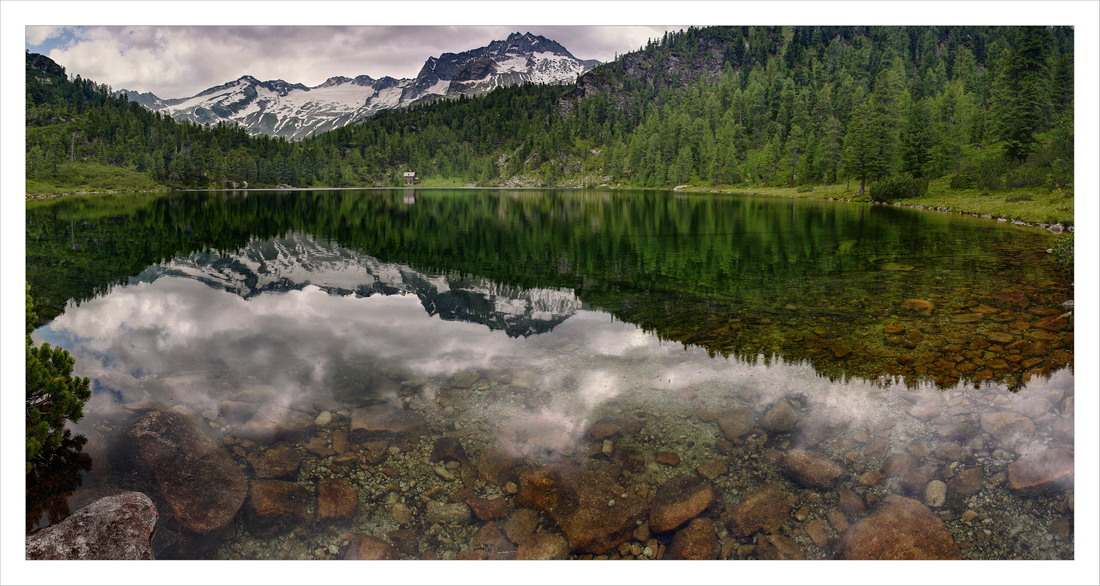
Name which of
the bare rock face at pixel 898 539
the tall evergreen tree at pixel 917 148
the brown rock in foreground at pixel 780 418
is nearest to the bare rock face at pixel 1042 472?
the bare rock face at pixel 898 539

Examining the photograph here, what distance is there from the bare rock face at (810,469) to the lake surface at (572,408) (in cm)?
7

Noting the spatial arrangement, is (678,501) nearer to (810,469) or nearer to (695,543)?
(695,543)

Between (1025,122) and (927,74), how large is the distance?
319ft

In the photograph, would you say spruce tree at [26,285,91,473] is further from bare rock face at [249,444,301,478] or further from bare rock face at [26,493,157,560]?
bare rock face at [249,444,301,478]

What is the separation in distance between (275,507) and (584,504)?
4.02 m

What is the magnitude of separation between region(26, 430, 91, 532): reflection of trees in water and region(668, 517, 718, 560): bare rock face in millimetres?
7462

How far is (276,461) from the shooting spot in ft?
27.5

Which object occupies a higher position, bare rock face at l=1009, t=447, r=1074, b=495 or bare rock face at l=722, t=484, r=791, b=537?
bare rock face at l=1009, t=447, r=1074, b=495

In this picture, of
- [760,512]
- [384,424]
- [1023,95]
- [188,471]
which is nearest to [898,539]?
[760,512]

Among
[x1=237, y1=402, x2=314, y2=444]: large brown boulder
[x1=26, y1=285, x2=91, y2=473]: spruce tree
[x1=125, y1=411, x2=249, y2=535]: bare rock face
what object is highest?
[x1=26, y1=285, x2=91, y2=473]: spruce tree

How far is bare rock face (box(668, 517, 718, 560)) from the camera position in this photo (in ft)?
21.6

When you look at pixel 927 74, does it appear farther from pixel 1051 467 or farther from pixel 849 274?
pixel 1051 467

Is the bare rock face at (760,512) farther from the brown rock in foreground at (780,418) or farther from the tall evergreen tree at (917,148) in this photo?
the tall evergreen tree at (917,148)

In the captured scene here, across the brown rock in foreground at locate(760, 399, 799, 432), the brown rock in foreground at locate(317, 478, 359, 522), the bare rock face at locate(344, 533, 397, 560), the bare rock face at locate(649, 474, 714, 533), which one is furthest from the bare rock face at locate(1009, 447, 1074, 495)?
the brown rock in foreground at locate(317, 478, 359, 522)
